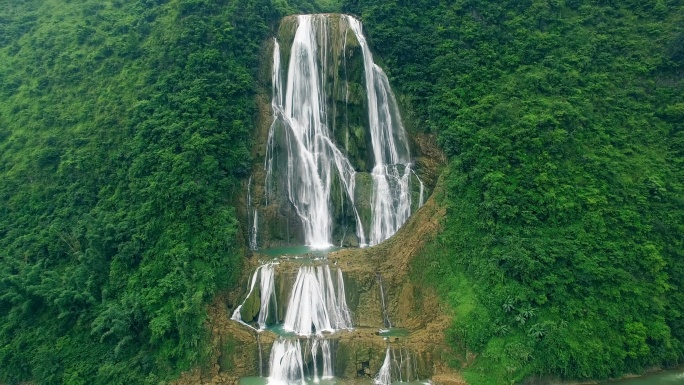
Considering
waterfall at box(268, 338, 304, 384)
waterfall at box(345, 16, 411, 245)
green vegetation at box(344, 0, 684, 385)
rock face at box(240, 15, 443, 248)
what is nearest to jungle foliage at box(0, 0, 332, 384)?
rock face at box(240, 15, 443, 248)

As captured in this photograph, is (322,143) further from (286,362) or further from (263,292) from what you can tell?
(286,362)

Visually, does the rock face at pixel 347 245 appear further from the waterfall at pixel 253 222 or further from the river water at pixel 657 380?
the river water at pixel 657 380

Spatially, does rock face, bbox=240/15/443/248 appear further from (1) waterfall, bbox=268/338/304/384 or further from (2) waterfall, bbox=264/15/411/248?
(1) waterfall, bbox=268/338/304/384

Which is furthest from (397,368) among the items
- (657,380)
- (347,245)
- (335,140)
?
(335,140)

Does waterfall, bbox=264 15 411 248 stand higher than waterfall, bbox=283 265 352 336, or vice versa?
waterfall, bbox=264 15 411 248

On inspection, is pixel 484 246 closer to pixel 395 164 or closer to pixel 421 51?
pixel 395 164

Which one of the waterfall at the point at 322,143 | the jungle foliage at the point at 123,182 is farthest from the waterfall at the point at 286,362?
the waterfall at the point at 322,143
